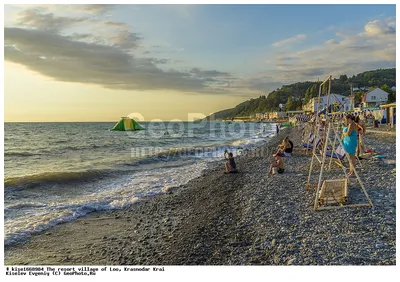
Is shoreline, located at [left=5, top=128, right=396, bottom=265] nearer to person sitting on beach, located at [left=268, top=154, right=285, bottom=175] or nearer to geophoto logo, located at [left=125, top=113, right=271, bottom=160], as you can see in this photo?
person sitting on beach, located at [left=268, top=154, right=285, bottom=175]

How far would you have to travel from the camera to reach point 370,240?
5.98m

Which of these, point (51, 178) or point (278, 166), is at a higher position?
point (278, 166)

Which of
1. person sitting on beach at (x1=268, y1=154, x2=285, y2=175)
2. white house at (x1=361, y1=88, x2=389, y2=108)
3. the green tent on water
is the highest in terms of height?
white house at (x1=361, y1=88, x2=389, y2=108)

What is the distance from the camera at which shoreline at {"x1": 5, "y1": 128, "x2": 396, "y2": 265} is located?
586cm

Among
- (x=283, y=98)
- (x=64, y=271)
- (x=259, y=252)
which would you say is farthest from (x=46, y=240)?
(x=283, y=98)

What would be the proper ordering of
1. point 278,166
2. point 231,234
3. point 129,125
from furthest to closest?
point 129,125 < point 278,166 < point 231,234

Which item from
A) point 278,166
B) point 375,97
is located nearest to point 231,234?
point 278,166

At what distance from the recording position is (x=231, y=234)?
717 centimetres

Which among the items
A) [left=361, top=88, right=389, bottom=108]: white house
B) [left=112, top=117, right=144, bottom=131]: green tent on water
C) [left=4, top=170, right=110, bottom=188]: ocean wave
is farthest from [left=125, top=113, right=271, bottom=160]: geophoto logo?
[left=361, top=88, right=389, bottom=108]: white house

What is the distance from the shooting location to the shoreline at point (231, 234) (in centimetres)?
586

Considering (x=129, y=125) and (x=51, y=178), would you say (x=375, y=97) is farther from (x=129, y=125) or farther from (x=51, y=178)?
(x=51, y=178)

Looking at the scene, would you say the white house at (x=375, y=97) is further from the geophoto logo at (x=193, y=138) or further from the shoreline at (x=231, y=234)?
the shoreline at (x=231, y=234)

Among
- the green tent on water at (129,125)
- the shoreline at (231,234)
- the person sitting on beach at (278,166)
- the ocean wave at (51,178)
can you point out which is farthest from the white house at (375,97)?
the shoreline at (231,234)

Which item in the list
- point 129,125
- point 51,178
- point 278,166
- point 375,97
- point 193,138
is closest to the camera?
point 278,166
